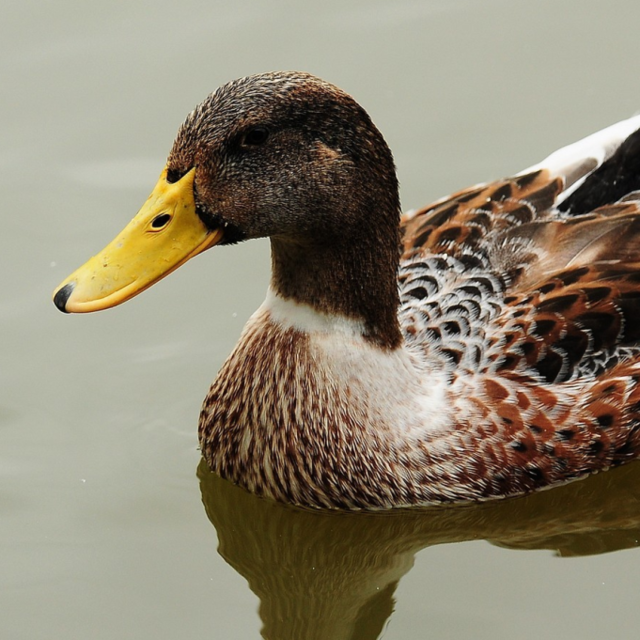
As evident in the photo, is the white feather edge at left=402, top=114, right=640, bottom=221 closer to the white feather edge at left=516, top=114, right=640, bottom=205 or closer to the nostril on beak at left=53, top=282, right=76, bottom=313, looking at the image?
the white feather edge at left=516, top=114, right=640, bottom=205

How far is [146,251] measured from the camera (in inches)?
200

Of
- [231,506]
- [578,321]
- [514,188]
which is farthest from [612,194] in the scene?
[231,506]

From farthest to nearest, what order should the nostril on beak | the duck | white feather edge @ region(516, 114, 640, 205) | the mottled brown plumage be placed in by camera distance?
white feather edge @ region(516, 114, 640, 205) < the mottled brown plumage < the duck < the nostril on beak

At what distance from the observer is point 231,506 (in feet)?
20.2

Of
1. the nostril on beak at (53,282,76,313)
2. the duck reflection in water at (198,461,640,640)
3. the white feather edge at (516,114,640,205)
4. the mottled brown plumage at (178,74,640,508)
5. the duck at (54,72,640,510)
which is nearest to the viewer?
the nostril on beak at (53,282,76,313)

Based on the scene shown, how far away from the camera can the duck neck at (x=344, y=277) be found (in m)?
5.35

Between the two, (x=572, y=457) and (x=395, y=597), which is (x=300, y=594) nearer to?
(x=395, y=597)

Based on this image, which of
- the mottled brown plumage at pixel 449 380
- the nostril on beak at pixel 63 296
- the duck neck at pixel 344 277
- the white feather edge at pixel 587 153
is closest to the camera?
the nostril on beak at pixel 63 296

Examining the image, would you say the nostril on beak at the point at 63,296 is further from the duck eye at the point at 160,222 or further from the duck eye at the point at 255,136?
the duck eye at the point at 255,136

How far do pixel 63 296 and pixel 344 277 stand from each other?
1.09 metres

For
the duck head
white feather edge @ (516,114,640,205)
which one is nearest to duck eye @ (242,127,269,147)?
the duck head

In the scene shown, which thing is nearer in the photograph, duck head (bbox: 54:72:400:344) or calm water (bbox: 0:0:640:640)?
duck head (bbox: 54:72:400:344)

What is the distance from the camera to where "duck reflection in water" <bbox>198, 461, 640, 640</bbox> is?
5.84 meters

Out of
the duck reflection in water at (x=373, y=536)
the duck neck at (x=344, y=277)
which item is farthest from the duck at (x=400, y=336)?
the duck reflection in water at (x=373, y=536)
